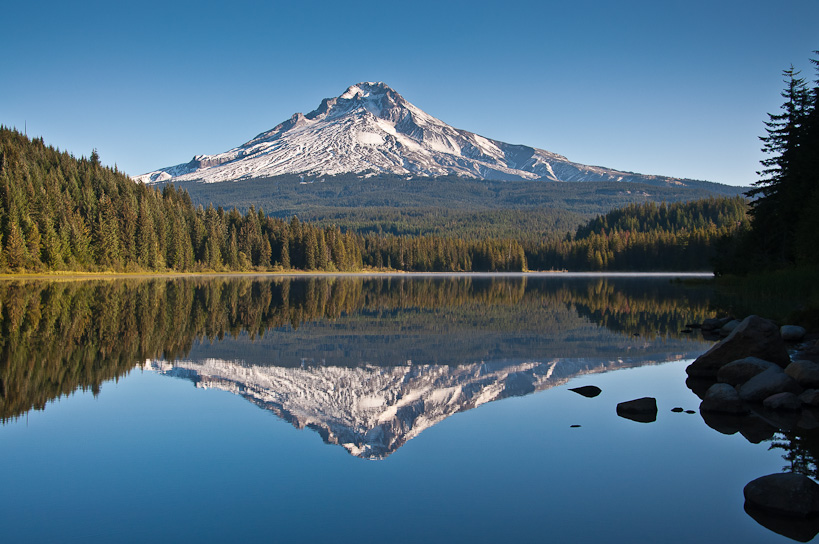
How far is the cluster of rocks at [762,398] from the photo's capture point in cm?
791

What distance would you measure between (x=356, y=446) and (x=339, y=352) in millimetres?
10320

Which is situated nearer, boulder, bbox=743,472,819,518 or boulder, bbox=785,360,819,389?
boulder, bbox=743,472,819,518

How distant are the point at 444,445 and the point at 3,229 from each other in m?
75.0

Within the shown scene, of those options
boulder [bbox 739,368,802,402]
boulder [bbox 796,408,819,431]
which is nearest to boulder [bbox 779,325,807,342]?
boulder [bbox 739,368,802,402]

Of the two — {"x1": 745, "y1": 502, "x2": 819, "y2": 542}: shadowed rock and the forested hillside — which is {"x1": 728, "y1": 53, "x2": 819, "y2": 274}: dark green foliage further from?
the forested hillside

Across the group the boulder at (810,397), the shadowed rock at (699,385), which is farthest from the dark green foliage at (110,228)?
the boulder at (810,397)

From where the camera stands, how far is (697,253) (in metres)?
139

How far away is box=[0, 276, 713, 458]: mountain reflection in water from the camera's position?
13273 mm

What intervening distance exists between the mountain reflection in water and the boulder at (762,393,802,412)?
193 inches

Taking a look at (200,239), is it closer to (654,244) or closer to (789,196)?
(789,196)

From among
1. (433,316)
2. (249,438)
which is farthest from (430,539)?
(433,316)

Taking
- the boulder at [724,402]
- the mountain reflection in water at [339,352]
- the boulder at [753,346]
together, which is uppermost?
the boulder at [753,346]

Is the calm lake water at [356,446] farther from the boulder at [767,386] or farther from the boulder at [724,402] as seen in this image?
the boulder at [767,386]

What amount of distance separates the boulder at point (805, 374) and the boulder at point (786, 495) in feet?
22.7
